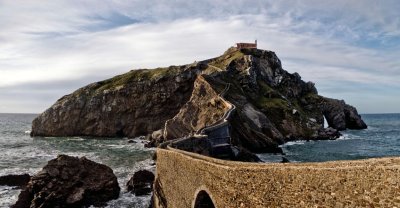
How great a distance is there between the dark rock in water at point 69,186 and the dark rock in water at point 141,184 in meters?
1.94

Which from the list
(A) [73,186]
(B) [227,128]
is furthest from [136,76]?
(A) [73,186]

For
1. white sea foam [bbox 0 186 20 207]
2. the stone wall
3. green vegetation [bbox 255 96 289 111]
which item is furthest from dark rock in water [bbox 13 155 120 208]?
green vegetation [bbox 255 96 289 111]

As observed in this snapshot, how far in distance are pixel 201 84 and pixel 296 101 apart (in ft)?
114

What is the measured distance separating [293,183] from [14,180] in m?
37.8

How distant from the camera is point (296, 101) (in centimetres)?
10444

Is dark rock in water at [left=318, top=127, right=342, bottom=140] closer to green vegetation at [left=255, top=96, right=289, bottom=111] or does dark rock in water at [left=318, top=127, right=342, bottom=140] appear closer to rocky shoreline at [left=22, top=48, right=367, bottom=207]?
rocky shoreline at [left=22, top=48, right=367, bottom=207]

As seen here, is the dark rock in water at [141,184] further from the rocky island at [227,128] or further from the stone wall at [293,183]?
the stone wall at [293,183]

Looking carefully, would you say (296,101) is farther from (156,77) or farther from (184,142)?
(184,142)

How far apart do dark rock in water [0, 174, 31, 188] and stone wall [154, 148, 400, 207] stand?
2596cm

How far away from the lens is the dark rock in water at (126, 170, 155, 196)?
1451 inches

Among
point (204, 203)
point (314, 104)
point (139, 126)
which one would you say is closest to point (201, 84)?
point (139, 126)

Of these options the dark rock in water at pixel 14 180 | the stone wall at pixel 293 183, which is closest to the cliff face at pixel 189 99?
A: the dark rock in water at pixel 14 180

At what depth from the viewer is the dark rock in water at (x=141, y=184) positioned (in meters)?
36.8

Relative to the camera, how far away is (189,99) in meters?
97.9
